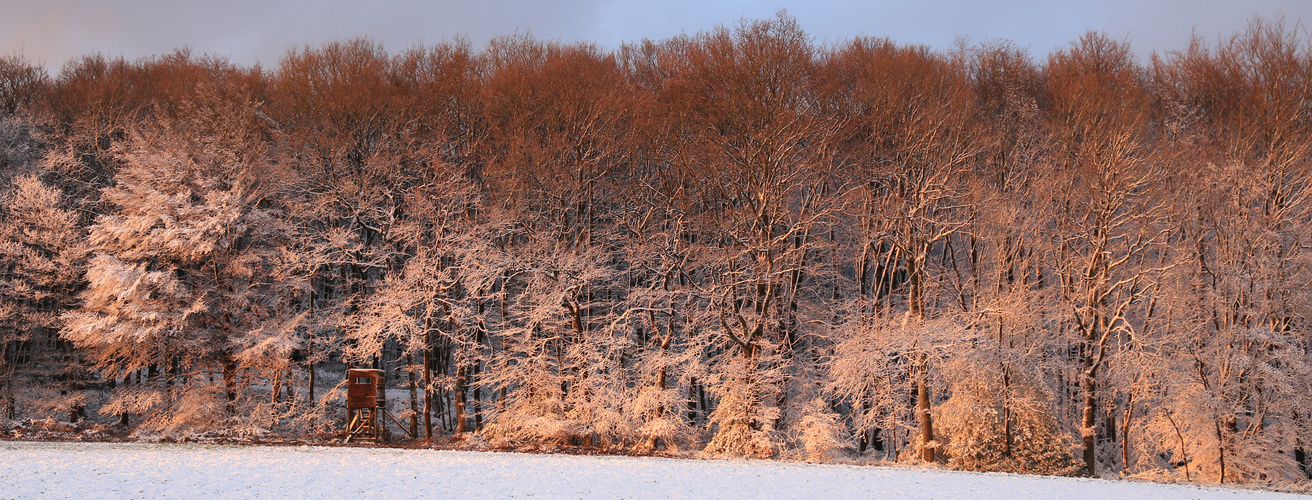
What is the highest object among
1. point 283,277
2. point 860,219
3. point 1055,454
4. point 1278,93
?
point 1278,93

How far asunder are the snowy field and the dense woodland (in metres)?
4.18

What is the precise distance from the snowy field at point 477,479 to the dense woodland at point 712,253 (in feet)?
13.7

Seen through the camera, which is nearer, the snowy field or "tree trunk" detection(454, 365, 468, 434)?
the snowy field

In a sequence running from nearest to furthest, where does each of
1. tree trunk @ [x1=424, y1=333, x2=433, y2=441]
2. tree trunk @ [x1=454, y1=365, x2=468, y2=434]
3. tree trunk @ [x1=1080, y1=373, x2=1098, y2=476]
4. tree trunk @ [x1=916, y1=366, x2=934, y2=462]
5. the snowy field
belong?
A: the snowy field
tree trunk @ [x1=916, y1=366, x2=934, y2=462]
tree trunk @ [x1=1080, y1=373, x2=1098, y2=476]
tree trunk @ [x1=424, y1=333, x2=433, y2=441]
tree trunk @ [x1=454, y1=365, x2=468, y2=434]

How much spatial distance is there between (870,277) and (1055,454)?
37.9 feet

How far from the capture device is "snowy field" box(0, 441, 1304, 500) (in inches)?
487

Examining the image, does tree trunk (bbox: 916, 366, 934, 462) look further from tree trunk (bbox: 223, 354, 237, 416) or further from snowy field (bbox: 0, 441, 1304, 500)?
tree trunk (bbox: 223, 354, 237, 416)

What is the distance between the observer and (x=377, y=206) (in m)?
25.9

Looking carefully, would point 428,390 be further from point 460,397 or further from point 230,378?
point 230,378

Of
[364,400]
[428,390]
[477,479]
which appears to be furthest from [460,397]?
[477,479]

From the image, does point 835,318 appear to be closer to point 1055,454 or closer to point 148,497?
point 1055,454

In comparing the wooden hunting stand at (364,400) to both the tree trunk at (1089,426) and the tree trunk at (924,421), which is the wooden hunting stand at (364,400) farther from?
the tree trunk at (1089,426)

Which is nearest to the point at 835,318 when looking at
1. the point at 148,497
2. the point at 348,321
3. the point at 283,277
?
the point at 348,321

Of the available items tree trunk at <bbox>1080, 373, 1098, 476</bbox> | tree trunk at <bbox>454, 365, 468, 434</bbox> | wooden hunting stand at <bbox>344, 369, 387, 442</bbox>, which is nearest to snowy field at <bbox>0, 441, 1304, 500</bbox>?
tree trunk at <bbox>1080, 373, 1098, 476</bbox>
